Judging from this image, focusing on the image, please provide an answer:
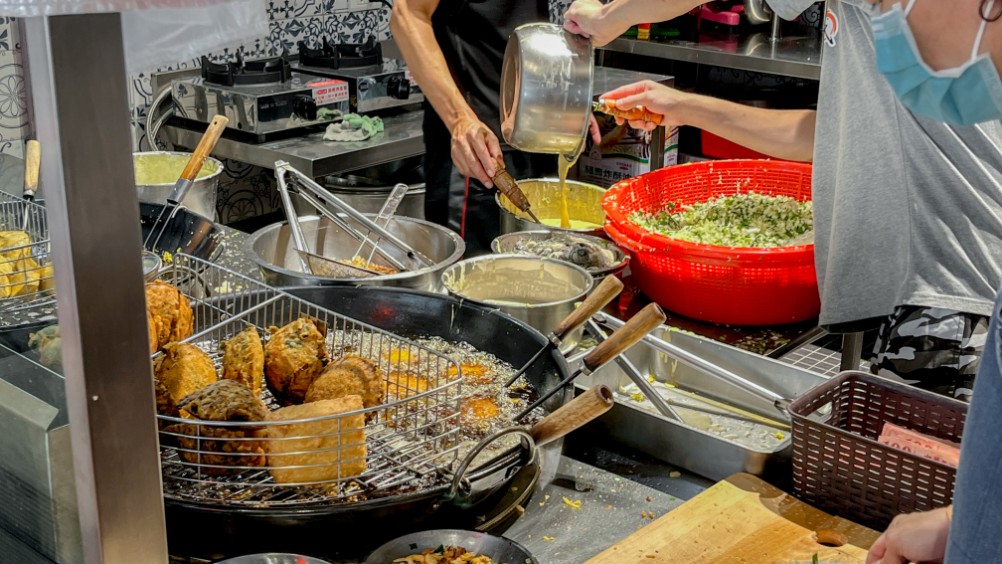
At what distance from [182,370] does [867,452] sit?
0.93 m

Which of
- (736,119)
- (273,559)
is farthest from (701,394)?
(273,559)

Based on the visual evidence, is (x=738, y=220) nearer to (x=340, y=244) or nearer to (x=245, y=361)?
(x=340, y=244)

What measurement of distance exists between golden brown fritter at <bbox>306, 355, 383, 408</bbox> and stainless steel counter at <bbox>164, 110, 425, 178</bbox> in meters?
A: 2.03

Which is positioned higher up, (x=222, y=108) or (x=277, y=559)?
(x=222, y=108)

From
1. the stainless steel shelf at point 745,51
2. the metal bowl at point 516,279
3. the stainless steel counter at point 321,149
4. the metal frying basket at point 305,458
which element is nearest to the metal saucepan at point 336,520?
the metal frying basket at point 305,458

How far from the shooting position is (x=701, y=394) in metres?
1.91

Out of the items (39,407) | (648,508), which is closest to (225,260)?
(648,508)

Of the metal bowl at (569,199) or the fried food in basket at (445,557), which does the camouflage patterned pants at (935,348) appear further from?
the fried food in basket at (445,557)

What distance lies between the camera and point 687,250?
7.00 ft

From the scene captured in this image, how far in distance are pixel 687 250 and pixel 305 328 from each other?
0.97 meters

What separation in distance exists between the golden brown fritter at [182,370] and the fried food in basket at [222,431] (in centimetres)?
6

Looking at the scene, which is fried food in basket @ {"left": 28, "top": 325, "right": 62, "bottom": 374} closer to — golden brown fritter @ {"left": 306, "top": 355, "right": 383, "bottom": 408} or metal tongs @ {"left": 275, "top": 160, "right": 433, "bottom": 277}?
golden brown fritter @ {"left": 306, "top": 355, "right": 383, "bottom": 408}

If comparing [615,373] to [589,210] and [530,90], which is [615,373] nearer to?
[530,90]

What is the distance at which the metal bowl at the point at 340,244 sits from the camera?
6.29 ft
